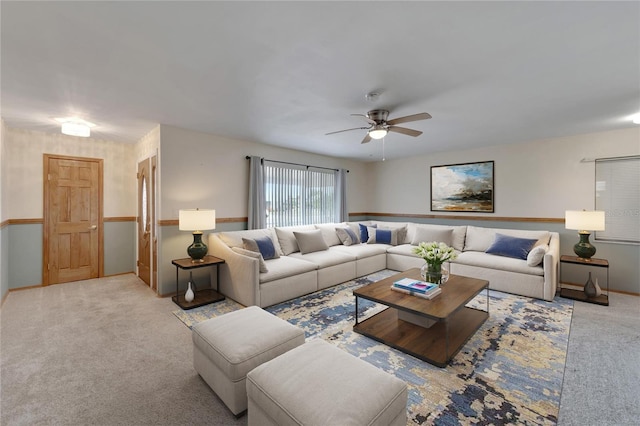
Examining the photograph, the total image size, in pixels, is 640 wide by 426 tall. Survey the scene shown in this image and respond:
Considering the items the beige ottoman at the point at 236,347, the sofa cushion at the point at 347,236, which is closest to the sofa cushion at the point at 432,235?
the sofa cushion at the point at 347,236

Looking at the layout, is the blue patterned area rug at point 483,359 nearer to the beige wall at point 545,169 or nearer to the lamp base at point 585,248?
the lamp base at point 585,248

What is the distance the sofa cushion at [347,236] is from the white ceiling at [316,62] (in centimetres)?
243

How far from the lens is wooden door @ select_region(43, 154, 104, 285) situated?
4359 mm

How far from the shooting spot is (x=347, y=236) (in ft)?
18.1

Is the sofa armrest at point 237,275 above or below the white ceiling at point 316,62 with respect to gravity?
below

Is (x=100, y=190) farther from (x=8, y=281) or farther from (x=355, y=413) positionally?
(x=355, y=413)

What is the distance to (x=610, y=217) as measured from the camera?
13.6ft

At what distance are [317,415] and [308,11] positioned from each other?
6.88ft

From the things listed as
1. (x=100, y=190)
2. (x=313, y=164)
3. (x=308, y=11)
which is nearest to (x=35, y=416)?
(x=308, y=11)

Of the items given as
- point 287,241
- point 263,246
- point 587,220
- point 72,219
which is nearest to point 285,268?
point 263,246

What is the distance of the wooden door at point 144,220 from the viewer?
14.1 ft

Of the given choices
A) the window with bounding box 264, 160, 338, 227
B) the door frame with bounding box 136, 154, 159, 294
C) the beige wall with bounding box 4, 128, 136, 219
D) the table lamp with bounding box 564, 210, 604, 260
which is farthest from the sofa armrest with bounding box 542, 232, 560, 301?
the beige wall with bounding box 4, 128, 136, 219

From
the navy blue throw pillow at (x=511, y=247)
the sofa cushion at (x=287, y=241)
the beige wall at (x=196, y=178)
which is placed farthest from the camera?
the sofa cushion at (x=287, y=241)

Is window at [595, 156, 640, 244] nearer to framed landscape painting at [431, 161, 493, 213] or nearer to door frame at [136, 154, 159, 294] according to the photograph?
framed landscape painting at [431, 161, 493, 213]
